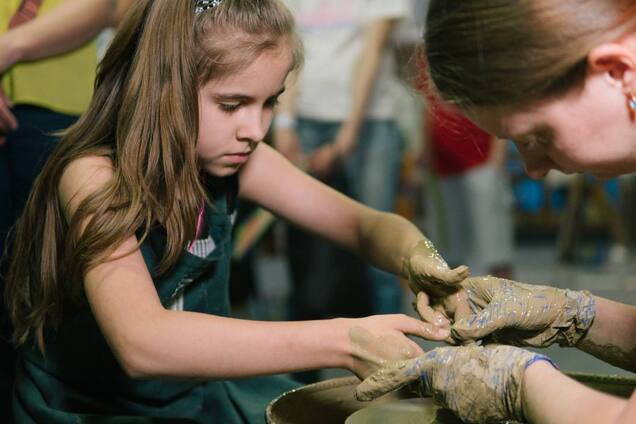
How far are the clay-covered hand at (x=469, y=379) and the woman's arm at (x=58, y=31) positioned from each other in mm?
884

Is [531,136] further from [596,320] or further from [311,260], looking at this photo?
[311,260]

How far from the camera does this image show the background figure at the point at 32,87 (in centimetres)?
161

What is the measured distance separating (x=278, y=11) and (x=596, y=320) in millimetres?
668

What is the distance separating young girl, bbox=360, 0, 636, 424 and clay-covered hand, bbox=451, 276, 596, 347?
155 mm

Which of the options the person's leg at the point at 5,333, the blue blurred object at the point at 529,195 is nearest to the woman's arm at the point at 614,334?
the person's leg at the point at 5,333

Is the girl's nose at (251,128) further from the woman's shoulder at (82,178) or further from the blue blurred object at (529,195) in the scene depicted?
the blue blurred object at (529,195)

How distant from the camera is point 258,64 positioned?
1.38 metres

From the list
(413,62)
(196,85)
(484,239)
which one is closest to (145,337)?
(196,85)

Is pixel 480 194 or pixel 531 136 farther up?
pixel 531 136

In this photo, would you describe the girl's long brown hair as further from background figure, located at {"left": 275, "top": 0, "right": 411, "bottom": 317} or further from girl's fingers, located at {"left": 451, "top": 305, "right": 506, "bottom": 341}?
background figure, located at {"left": 275, "top": 0, "right": 411, "bottom": 317}

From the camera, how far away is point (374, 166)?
9.62 ft

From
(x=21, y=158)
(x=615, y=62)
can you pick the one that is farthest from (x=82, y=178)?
(x=615, y=62)

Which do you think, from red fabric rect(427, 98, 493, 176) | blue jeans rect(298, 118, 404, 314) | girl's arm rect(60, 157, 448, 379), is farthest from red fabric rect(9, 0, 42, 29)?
red fabric rect(427, 98, 493, 176)

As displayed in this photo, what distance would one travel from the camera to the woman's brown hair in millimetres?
1018
